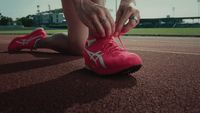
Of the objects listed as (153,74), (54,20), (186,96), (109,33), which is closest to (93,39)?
(109,33)

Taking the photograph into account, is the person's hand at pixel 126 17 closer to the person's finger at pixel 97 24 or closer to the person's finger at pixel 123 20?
the person's finger at pixel 123 20

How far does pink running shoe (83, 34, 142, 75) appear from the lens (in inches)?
62.6

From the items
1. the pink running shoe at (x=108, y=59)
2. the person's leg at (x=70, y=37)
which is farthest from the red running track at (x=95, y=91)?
the person's leg at (x=70, y=37)

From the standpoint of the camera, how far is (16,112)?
3.51ft

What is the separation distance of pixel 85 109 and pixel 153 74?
0.87 metres

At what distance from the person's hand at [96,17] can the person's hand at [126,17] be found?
0.24 ft

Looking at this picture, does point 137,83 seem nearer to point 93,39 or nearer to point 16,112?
point 93,39

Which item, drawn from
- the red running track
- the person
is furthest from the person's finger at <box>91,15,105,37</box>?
the red running track

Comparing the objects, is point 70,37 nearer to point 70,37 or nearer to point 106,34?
point 70,37

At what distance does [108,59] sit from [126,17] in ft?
0.94

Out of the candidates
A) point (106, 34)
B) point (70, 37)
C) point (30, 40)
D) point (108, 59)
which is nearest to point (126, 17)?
point (106, 34)

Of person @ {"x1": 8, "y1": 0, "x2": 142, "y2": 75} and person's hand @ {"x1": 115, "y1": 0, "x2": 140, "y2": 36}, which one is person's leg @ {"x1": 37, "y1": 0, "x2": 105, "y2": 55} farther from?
person's hand @ {"x1": 115, "y1": 0, "x2": 140, "y2": 36}

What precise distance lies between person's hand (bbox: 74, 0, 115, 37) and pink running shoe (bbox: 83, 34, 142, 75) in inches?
4.8

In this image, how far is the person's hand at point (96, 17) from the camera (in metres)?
1.54
